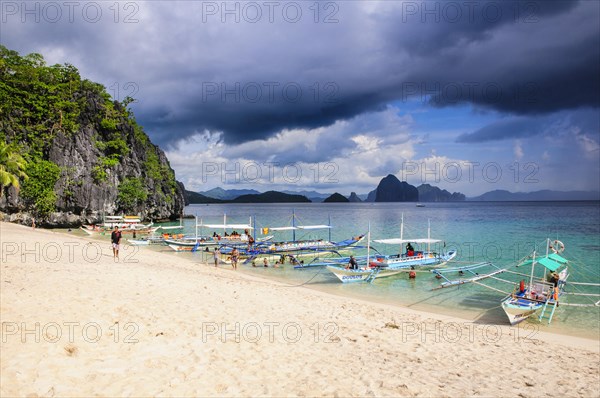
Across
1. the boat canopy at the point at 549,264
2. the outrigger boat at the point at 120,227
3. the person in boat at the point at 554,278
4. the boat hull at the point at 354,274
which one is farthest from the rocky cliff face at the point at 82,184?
the person in boat at the point at 554,278

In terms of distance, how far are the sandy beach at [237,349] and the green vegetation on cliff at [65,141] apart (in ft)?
162

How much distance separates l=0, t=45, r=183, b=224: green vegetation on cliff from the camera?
2277 inches

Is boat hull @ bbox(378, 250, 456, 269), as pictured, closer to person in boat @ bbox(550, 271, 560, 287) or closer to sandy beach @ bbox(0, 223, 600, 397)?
person in boat @ bbox(550, 271, 560, 287)

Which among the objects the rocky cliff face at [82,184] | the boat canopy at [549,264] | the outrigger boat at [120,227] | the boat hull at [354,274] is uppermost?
the rocky cliff face at [82,184]

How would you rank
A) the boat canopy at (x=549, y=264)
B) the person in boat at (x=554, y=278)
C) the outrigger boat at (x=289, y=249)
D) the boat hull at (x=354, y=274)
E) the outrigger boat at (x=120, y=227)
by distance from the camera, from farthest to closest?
the outrigger boat at (x=120, y=227) → the outrigger boat at (x=289, y=249) → the boat hull at (x=354, y=274) → the person in boat at (x=554, y=278) → the boat canopy at (x=549, y=264)

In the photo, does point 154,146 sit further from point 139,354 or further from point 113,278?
point 139,354

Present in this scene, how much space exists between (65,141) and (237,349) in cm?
7148

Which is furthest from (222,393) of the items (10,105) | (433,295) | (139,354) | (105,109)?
(105,109)

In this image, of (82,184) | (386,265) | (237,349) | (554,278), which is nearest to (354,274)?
(386,265)

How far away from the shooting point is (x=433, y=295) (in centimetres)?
2261

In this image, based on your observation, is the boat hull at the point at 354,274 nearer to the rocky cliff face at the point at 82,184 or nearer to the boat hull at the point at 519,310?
the boat hull at the point at 519,310

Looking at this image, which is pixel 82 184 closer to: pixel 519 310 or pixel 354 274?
pixel 354 274

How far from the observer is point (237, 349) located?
8891mm

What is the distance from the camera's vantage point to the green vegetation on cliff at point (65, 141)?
57844 millimetres
